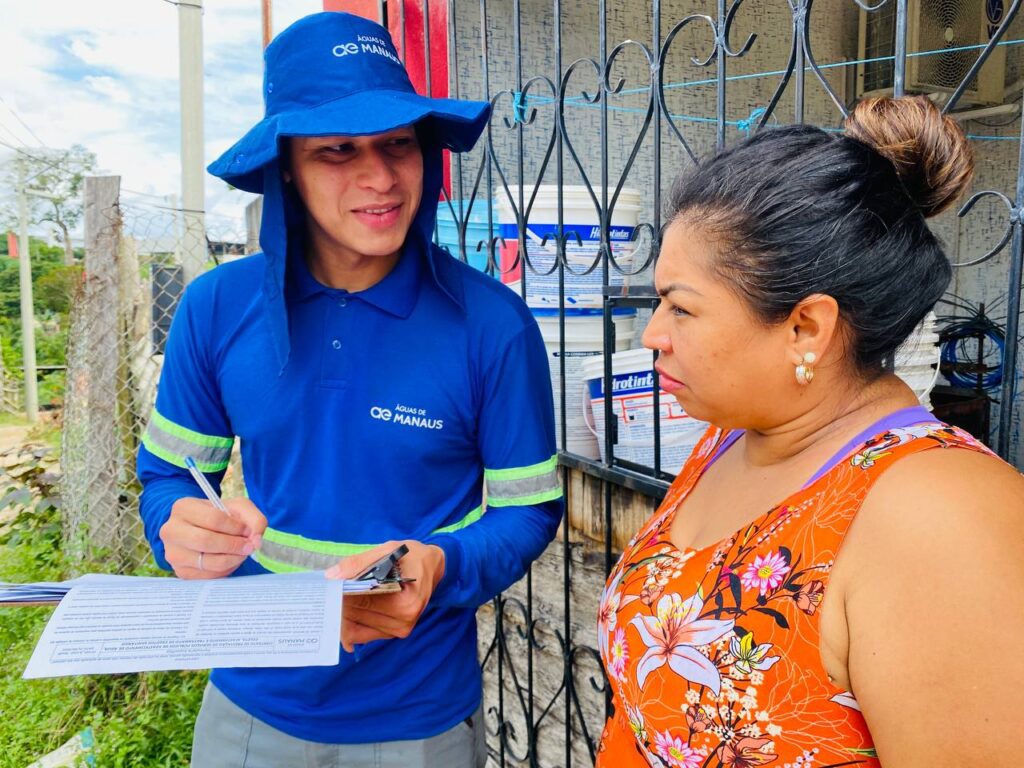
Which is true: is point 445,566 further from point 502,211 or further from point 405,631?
point 502,211

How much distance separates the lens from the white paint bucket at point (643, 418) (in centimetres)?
200

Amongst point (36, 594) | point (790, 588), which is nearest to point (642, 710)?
point (790, 588)

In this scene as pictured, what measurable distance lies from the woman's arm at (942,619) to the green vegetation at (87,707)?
267 cm

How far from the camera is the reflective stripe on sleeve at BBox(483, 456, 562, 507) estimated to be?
1408mm

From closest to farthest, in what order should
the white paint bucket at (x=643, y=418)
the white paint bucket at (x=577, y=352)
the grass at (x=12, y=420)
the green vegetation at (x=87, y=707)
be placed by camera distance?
the white paint bucket at (x=643, y=418) < the white paint bucket at (x=577, y=352) < the green vegetation at (x=87, y=707) < the grass at (x=12, y=420)

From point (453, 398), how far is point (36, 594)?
654 mm

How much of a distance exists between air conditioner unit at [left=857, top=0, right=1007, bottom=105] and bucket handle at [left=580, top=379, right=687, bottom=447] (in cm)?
235

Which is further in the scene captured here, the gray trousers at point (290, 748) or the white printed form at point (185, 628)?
the gray trousers at point (290, 748)

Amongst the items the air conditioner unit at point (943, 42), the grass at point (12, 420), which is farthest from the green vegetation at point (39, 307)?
the air conditioner unit at point (943, 42)

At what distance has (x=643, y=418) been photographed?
79.8 inches

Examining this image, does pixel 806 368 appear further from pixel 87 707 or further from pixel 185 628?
pixel 87 707

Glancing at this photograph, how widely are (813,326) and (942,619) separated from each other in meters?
0.38

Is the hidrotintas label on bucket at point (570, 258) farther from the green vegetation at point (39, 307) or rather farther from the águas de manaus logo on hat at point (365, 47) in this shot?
the green vegetation at point (39, 307)

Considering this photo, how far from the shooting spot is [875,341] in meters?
1.03
